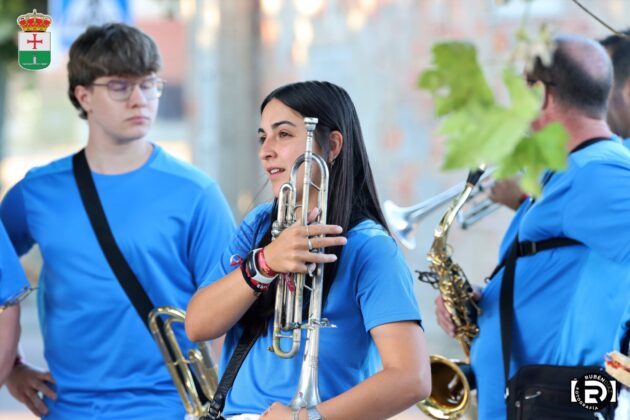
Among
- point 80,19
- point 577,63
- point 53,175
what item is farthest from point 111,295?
point 80,19

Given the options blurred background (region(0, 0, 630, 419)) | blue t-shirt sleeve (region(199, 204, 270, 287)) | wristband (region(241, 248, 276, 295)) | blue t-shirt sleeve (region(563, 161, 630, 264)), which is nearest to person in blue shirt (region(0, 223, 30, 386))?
blue t-shirt sleeve (region(199, 204, 270, 287))

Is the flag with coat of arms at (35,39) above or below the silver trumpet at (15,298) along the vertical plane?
above

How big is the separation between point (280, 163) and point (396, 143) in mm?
6106

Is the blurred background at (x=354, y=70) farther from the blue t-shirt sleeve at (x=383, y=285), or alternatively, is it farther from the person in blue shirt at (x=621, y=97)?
the blue t-shirt sleeve at (x=383, y=285)

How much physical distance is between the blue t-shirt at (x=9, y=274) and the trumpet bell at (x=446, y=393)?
1.39 metres

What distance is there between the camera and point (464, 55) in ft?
5.27

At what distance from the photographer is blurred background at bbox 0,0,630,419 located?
8367 mm

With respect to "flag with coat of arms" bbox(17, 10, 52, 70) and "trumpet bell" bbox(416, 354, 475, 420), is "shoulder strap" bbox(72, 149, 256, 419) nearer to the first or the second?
"flag with coat of arms" bbox(17, 10, 52, 70)

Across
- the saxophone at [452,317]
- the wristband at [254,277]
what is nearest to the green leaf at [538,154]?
the wristband at [254,277]

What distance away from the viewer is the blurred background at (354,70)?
8.37 meters

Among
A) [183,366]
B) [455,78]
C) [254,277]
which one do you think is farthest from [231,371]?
[455,78]

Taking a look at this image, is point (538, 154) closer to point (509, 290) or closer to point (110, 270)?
point (509, 290)

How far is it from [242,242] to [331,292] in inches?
13.2

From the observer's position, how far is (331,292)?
2846 millimetres
